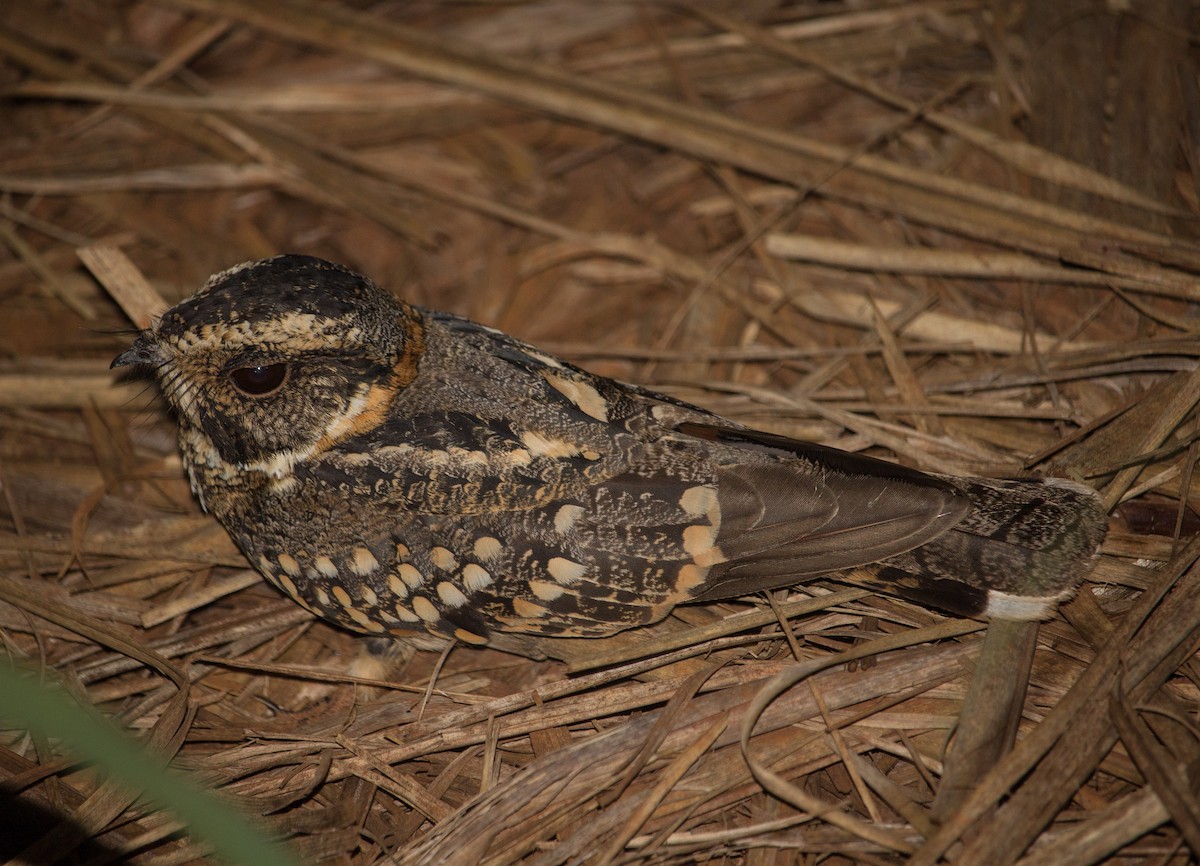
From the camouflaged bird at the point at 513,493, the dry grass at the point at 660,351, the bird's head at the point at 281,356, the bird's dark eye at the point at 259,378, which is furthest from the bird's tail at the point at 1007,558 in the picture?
the bird's dark eye at the point at 259,378

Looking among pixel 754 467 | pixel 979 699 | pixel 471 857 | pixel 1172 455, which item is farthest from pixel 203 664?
pixel 1172 455

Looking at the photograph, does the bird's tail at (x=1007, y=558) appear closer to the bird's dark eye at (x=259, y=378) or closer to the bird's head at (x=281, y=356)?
the bird's head at (x=281, y=356)

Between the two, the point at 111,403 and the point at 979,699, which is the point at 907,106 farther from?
the point at 111,403

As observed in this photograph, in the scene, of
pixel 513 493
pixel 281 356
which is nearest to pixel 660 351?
pixel 513 493

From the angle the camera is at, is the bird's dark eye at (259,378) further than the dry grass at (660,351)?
Yes

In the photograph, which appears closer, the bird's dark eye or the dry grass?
the dry grass

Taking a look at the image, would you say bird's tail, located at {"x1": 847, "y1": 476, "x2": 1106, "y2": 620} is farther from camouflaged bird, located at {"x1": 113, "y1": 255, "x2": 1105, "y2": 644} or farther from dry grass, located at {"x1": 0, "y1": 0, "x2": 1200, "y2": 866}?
dry grass, located at {"x1": 0, "y1": 0, "x2": 1200, "y2": 866}

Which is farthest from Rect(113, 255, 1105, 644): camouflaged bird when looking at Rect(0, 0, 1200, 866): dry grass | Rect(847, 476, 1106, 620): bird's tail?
Rect(0, 0, 1200, 866): dry grass

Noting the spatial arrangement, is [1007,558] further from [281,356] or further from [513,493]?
[281,356]
